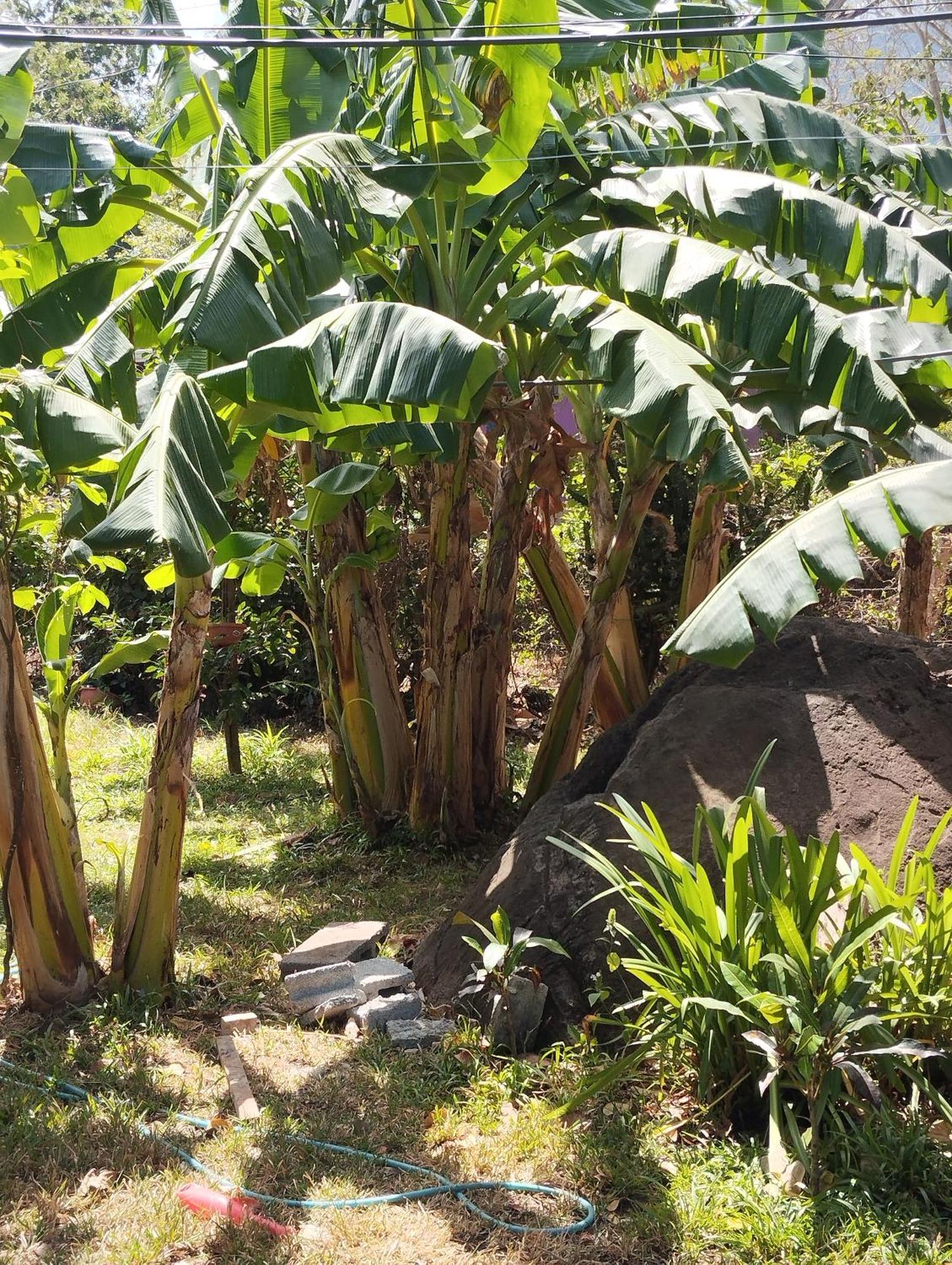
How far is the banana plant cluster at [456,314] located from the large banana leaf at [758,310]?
0.01 meters

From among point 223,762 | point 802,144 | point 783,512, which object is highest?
point 802,144

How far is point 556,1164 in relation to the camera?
3.50 m

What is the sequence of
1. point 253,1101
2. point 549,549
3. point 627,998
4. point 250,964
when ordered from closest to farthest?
point 253,1101 < point 627,998 < point 250,964 < point 549,549

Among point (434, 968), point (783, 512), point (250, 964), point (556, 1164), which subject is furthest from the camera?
point (783, 512)

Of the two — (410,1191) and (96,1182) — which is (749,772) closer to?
(410,1191)

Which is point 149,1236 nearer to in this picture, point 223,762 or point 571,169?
point 571,169

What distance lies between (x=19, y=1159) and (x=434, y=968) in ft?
5.99

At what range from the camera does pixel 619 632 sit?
26.7 feet

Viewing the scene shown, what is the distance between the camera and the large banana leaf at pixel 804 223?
4562mm

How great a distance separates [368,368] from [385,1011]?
2.54 meters

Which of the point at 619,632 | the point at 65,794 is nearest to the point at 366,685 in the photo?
the point at 619,632

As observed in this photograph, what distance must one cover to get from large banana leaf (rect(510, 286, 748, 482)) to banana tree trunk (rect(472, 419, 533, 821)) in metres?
1.75

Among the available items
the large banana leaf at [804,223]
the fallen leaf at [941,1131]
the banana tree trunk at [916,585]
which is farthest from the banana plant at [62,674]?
the banana tree trunk at [916,585]

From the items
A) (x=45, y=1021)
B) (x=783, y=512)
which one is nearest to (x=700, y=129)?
(x=783, y=512)
